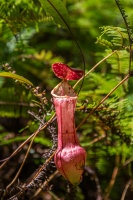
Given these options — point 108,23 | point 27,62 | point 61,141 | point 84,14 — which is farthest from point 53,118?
point 84,14

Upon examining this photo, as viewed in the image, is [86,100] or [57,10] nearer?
[57,10]

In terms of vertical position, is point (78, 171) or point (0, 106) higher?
point (0, 106)

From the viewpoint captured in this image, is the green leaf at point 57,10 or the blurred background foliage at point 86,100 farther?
the blurred background foliage at point 86,100

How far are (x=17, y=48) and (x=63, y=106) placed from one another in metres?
0.64

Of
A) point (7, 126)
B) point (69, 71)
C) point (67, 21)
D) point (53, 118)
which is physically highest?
point (67, 21)

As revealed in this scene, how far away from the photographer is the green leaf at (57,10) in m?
0.96

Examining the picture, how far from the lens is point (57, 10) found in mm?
974

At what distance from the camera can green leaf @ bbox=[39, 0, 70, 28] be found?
3.16ft

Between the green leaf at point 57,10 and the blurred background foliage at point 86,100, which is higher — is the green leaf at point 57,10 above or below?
above

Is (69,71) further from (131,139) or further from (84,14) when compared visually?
(84,14)

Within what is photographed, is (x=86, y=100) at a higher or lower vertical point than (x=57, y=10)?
lower

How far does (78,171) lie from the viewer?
95cm

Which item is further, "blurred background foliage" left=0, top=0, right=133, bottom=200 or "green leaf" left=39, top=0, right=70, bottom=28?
"blurred background foliage" left=0, top=0, right=133, bottom=200

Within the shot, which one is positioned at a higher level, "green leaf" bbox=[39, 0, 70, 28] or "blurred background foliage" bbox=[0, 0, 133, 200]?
"green leaf" bbox=[39, 0, 70, 28]
